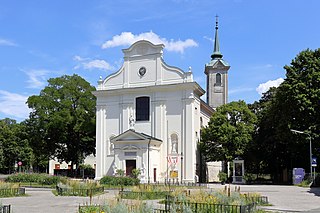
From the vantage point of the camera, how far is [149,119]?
4991 centimetres

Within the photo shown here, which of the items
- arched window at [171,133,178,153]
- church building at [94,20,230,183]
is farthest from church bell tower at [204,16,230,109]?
arched window at [171,133,178,153]

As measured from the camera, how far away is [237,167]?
4962 cm

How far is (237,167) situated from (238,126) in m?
4.99

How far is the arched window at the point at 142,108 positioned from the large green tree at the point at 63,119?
1005 centimetres

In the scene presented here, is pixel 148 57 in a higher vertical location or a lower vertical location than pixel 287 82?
higher

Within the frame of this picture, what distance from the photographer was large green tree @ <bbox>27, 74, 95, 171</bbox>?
5699 centimetres

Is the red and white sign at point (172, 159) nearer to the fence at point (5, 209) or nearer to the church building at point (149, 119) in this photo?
the church building at point (149, 119)

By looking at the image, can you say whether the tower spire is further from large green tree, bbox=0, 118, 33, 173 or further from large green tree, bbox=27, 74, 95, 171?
large green tree, bbox=0, 118, 33, 173

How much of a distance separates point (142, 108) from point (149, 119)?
177 centimetres

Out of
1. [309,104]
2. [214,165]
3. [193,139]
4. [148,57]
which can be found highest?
[148,57]

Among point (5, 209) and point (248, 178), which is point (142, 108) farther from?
point (5, 209)

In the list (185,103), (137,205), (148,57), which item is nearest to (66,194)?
(137,205)

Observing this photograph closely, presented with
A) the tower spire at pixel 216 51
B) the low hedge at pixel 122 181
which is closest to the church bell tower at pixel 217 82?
the tower spire at pixel 216 51

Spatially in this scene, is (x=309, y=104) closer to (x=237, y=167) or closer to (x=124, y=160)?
(x=237, y=167)
